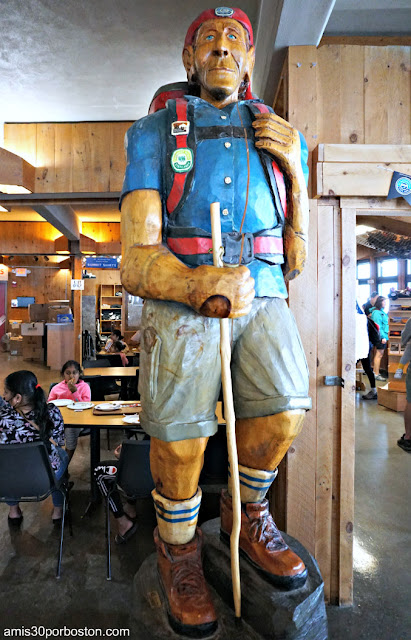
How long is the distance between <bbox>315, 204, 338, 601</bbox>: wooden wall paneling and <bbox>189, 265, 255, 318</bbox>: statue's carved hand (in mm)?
1055

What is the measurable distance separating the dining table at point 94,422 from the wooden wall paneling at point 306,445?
133 cm

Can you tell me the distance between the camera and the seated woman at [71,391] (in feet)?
13.0

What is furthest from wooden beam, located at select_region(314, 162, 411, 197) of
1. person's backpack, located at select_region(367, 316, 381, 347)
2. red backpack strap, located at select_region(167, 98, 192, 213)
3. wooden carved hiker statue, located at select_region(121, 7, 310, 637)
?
person's backpack, located at select_region(367, 316, 381, 347)

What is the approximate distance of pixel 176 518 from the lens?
1333 mm

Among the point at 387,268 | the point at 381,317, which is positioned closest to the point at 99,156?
the point at 381,317

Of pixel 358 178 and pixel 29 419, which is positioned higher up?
pixel 358 178

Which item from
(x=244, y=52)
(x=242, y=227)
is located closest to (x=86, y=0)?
(x=244, y=52)

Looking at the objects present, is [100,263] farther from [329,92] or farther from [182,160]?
[182,160]

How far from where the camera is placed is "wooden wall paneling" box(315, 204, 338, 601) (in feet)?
6.77

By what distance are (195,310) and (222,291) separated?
6.8 inches

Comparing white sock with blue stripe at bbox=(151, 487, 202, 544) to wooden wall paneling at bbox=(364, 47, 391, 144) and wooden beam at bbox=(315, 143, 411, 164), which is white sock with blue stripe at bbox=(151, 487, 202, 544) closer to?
wooden beam at bbox=(315, 143, 411, 164)

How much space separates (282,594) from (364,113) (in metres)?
2.08

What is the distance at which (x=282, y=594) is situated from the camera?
1.26 meters

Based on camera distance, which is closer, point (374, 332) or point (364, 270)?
point (374, 332)
